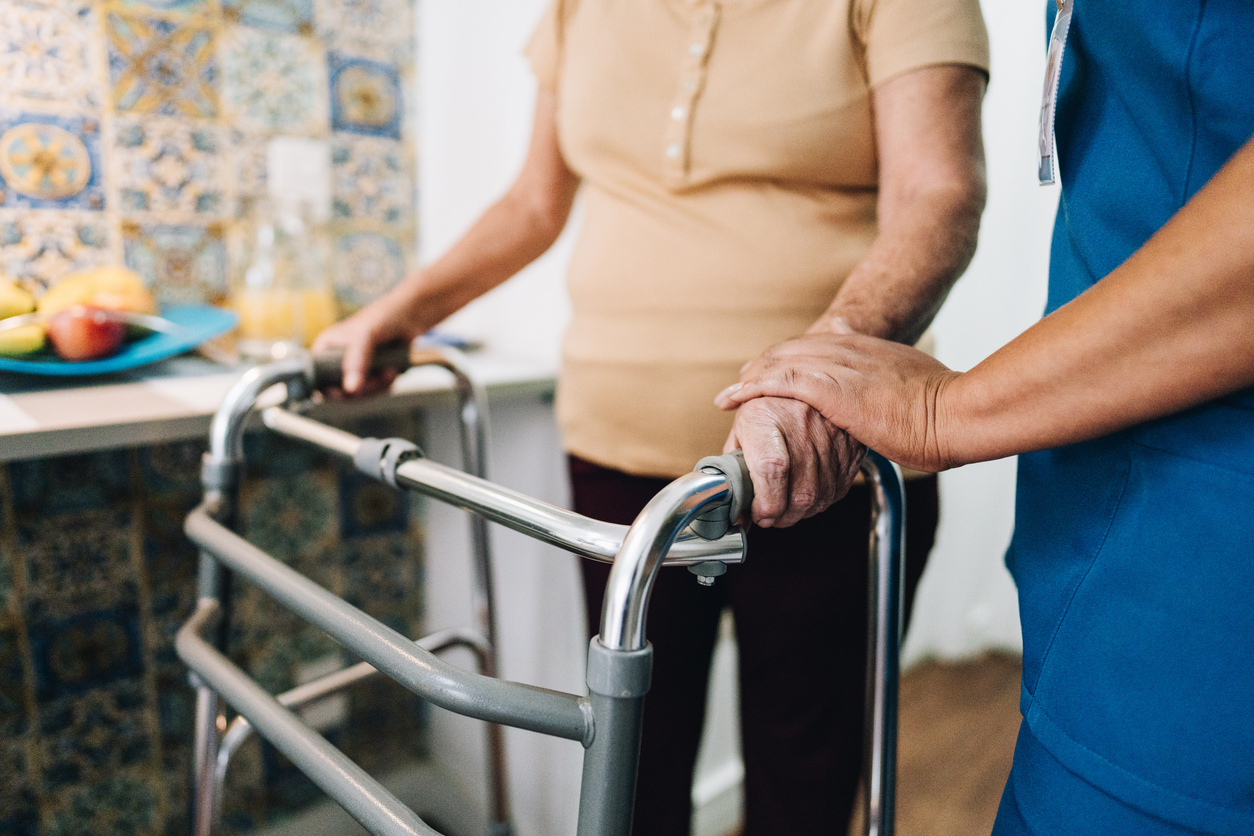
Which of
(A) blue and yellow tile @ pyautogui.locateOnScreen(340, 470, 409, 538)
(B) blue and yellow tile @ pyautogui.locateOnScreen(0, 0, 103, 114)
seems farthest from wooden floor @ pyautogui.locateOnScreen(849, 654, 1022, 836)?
(B) blue and yellow tile @ pyautogui.locateOnScreen(0, 0, 103, 114)

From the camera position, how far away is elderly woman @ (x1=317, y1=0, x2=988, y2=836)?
0.60 m

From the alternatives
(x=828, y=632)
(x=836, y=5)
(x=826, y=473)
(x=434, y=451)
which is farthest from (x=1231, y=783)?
(x=434, y=451)

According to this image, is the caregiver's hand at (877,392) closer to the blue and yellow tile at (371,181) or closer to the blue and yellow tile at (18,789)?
the blue and yellow tile at (371,181)

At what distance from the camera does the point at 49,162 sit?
1.06 meters

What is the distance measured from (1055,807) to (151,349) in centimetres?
101

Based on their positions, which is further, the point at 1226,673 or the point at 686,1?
the point at 686,1

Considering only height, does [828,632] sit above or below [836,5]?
below

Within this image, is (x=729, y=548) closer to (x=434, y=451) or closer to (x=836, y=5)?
(x=836, y=5)

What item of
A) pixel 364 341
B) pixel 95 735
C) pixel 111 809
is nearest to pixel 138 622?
pixel 95 735

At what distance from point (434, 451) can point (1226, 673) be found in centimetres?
121

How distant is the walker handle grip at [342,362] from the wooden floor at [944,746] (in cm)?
75

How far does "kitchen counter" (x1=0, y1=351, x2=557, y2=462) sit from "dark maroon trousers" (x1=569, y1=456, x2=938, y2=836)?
0.28 meters

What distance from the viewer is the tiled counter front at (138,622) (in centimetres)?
110

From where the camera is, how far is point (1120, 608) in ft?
1.39
